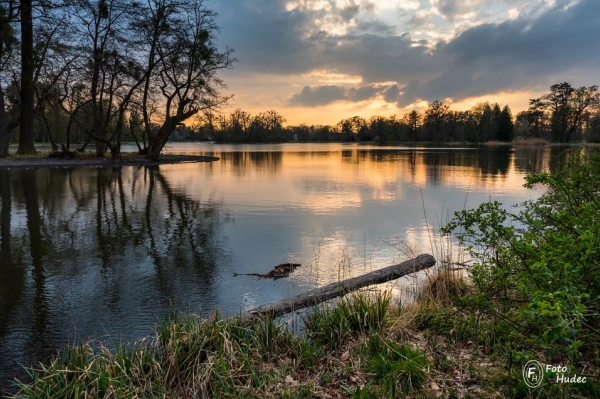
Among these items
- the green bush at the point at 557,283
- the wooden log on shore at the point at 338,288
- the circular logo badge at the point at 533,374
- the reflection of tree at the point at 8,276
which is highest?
the green bush at the point at 557,283

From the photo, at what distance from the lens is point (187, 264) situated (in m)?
7.10

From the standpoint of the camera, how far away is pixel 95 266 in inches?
274

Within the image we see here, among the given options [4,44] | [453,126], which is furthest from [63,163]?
[453,126]

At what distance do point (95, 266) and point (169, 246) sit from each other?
1.54m

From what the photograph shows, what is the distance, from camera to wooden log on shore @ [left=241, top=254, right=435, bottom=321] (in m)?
4.80

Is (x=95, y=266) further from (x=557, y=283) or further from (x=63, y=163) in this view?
(x=63, y=163)

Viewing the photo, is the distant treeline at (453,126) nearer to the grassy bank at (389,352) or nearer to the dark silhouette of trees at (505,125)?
the dark silhouette of trees at (505,125)

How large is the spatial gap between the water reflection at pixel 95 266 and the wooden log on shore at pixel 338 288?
1129mm

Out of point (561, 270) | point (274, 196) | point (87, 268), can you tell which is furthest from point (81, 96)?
point (561, 270)

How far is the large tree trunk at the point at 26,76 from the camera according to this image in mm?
26312

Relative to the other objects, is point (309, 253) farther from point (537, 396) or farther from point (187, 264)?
point (537, 396)

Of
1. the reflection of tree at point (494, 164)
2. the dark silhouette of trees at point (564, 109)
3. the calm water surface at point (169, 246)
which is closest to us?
the calm water surface at point (169, 246)

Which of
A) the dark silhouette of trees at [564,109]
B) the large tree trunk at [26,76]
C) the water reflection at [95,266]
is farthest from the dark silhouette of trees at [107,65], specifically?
the dark silhouette of trees at [564,109]

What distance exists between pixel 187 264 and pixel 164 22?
90.6 ft
